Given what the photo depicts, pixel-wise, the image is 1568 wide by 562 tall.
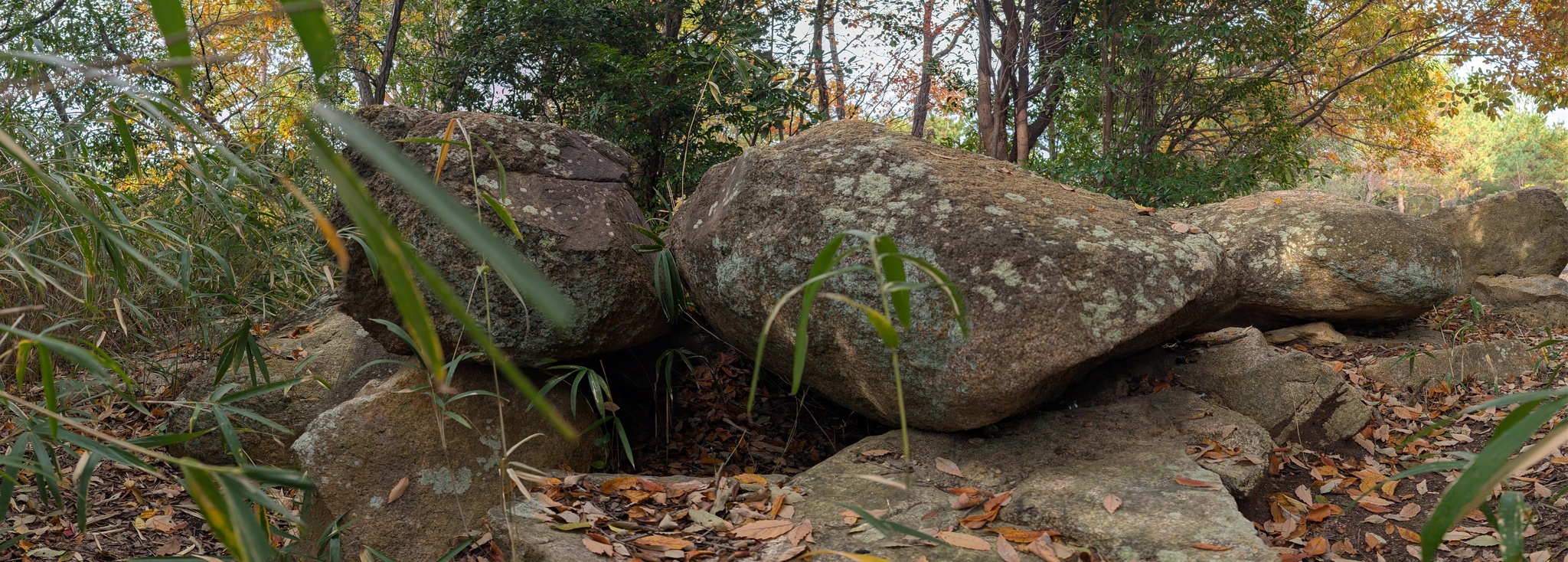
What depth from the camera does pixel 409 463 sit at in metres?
2.61

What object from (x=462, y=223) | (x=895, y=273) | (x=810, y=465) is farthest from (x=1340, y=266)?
(x=462, y=223)

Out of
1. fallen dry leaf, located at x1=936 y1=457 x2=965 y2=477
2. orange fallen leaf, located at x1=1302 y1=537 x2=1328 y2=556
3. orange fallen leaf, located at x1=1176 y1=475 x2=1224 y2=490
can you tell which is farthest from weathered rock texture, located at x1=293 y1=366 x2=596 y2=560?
orange fallen leaf, located at x1=1302 y1=537 x2=1328 y2=556

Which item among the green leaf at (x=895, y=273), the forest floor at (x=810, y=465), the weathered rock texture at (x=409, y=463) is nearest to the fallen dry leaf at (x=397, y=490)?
the weathered rock texture at (x=409, y=463)

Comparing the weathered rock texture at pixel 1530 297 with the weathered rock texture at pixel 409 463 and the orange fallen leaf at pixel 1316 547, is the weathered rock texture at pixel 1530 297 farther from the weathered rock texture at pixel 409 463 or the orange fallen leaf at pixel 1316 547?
the weathered rock texture at pixel 409 463

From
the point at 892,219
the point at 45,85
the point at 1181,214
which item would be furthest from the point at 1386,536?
the point at 45,85

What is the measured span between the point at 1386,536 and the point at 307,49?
2.89m

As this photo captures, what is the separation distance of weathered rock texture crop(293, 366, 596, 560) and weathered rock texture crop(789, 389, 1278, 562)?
3.18ft

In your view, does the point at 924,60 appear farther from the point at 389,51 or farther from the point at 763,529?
the point at 763,529

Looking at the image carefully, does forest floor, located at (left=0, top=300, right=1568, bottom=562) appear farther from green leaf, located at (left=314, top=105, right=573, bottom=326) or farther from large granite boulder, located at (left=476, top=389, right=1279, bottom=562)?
green leaf, located at (left=314, top=105, right=573, bottom=326)

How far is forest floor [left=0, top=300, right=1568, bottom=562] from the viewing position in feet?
7.78

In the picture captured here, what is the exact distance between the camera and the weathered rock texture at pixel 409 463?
8.16 ft

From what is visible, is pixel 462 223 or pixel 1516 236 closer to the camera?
pixel 462 223

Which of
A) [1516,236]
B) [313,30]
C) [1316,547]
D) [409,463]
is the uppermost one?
[1516,236]

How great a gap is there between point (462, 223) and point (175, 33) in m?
0.27
